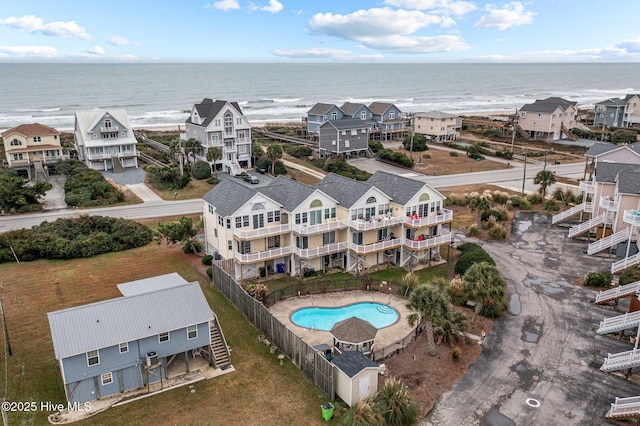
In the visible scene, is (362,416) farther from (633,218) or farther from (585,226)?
(585,226)

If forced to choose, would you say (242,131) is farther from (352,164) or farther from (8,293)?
(8,293)

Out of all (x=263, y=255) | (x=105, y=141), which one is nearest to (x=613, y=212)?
(x=263, y=255)

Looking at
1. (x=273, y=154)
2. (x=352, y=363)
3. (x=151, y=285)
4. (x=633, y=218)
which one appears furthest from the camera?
(x=273, y=154)

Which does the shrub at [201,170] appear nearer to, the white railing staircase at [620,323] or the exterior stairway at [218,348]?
the exterior stairway at [218,348]

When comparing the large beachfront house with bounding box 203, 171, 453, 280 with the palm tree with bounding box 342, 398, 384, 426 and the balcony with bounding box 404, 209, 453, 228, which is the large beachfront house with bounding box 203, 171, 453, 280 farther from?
the palm tree with bounding box 342, 398, 384, 426

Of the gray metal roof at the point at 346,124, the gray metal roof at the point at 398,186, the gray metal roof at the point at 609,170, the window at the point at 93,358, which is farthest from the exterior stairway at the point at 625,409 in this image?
the gray metal roof at the point at 346,124

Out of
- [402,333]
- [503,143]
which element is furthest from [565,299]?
[503,143]

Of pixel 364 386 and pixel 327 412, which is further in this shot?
pixel 364 386

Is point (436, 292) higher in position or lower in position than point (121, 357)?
higher
